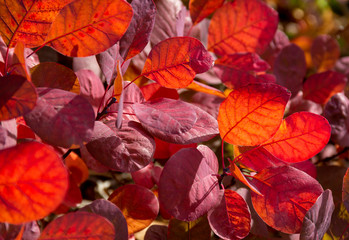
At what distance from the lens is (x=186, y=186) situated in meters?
0.40

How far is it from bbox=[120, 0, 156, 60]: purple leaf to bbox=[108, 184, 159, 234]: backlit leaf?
0.58 feet

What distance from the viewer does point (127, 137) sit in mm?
411

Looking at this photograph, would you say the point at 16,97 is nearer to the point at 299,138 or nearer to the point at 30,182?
the point at 30,182

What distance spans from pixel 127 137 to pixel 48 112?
0.33 ft

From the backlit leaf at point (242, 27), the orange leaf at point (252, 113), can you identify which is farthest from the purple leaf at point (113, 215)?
the backlit leaf at point (242, 27)

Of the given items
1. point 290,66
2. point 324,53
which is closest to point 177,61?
point 290,66

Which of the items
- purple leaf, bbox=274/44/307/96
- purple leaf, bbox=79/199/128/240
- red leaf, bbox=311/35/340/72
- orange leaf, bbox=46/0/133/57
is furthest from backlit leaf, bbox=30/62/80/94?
red leaf, bbox=311/35/340/72

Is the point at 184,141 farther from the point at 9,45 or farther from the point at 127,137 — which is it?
the point at 9,45

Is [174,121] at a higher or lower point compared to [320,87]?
higher

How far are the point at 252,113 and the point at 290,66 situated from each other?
0.30 meters

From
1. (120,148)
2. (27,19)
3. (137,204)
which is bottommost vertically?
(137,204)

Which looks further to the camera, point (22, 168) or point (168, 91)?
point (168, 91)

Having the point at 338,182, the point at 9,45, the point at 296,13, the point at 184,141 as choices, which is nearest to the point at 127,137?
the point at 184,141

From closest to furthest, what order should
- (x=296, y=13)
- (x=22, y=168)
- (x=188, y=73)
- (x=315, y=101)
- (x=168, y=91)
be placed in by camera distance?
(x=22, y=168) < (x=188, y=73) < (x=168, y=91) < (x=315, y=101) < (x=296, y=13)
